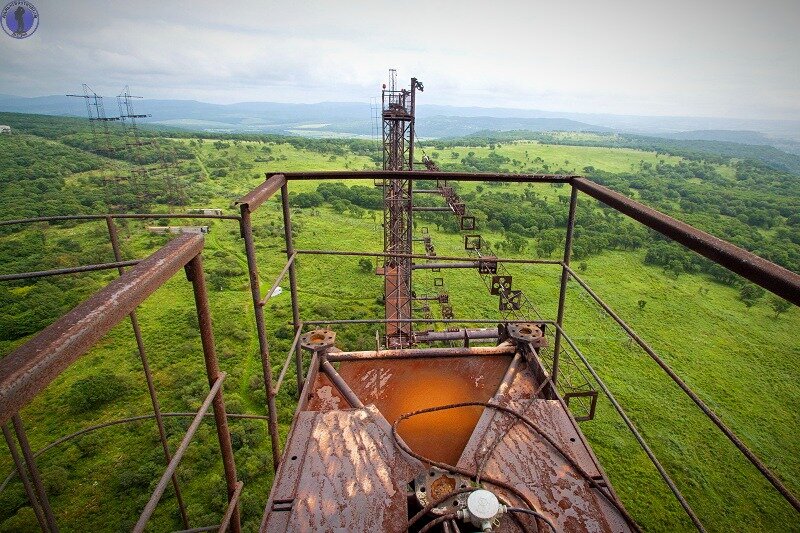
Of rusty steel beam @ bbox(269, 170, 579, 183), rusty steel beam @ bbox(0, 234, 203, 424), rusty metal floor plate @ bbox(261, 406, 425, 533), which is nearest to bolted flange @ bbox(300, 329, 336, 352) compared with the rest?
rusty metal floor plate @ bbox(261, 406, 425, 533)

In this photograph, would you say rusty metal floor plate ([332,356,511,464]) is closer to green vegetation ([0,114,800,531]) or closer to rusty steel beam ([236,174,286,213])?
rusty steel beam ([236,174,286,213])

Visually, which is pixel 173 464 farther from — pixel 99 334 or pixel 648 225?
pixel 648 225

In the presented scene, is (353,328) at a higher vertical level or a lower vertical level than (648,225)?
lower

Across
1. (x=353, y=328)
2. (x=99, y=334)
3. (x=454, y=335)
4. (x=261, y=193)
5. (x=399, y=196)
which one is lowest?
(x=353, y=328)

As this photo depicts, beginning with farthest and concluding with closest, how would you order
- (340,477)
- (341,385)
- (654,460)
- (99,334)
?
(341,385), (340,477), (654,460), (99,334)

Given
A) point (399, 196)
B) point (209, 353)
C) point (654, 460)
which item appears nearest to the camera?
point (209, 353)

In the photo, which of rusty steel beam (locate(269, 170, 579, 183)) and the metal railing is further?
rusty steel beam (locate(269, 170, 579, 183))

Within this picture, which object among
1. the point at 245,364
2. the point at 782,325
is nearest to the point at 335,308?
the point at 245,364

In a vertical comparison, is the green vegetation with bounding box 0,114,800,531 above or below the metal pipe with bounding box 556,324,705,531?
below

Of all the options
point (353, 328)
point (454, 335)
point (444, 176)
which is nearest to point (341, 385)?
point (444, 176)
